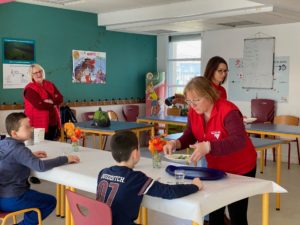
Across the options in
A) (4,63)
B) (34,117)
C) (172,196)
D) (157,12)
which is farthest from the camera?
(157,12)

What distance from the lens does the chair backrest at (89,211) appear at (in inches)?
75.7

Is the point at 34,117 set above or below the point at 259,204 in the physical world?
above

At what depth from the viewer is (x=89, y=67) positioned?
26.1ft

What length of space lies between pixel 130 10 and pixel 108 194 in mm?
5948

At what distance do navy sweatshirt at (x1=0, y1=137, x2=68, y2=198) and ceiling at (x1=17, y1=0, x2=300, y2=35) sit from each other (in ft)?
12.8

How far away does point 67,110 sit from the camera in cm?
718

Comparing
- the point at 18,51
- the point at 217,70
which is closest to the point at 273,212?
the point at 217,70

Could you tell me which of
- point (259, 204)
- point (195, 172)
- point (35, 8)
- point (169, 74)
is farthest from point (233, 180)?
point (169, 74)

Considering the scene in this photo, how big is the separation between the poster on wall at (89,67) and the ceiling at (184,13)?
0.65 meters

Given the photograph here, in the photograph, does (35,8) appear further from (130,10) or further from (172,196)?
(172,196)

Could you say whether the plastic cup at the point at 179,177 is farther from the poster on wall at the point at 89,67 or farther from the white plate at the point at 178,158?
the poster on wall at the point at 89,67

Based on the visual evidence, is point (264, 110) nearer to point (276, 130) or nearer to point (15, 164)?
point (276, 130)

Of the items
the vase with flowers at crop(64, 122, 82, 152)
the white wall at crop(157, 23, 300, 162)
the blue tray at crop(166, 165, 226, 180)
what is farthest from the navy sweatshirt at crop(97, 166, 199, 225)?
the white wall at crop(157, 23, 300, 162)

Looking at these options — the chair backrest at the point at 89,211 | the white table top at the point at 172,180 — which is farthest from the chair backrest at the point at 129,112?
the chair backrest at the point at 89,211
